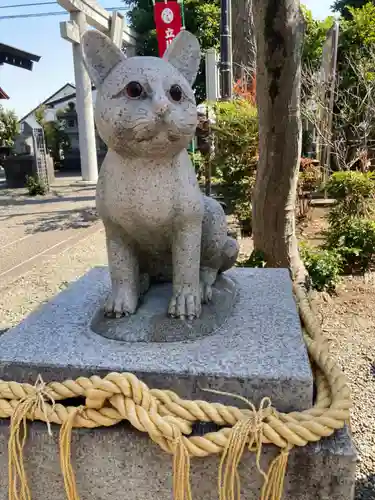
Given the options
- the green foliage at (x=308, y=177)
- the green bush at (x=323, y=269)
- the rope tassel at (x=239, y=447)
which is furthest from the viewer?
the green foliage at (x=308, y=177)

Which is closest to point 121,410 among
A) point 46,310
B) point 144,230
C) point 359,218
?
point 144,230

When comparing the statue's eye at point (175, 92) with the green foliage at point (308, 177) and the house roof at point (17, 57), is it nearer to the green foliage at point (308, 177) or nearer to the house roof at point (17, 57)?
the green foliage at point (308, 177)

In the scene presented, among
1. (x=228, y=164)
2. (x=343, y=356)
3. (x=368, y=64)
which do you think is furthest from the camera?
(x=368, y=64)

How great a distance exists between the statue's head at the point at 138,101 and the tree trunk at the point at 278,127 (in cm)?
230

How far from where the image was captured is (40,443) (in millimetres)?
1150

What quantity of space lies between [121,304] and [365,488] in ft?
4.24

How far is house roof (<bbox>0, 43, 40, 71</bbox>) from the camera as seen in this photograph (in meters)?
14.4

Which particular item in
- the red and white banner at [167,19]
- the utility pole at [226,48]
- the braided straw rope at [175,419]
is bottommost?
the braided straw rope at [175,419]

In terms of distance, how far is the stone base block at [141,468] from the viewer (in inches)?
41.6

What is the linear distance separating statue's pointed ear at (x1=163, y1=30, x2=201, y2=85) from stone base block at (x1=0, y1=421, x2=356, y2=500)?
104cm

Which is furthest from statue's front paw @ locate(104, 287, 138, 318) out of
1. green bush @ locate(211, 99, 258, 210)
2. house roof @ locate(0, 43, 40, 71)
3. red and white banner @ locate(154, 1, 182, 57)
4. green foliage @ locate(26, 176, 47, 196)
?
house roof @ locate(0, 43, 40, 71)

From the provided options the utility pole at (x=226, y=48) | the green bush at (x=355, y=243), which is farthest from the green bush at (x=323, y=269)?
the utility pole at (x=226, y=48)

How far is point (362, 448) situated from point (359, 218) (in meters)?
3.49

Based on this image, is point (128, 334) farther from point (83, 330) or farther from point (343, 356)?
point (343, 356)
